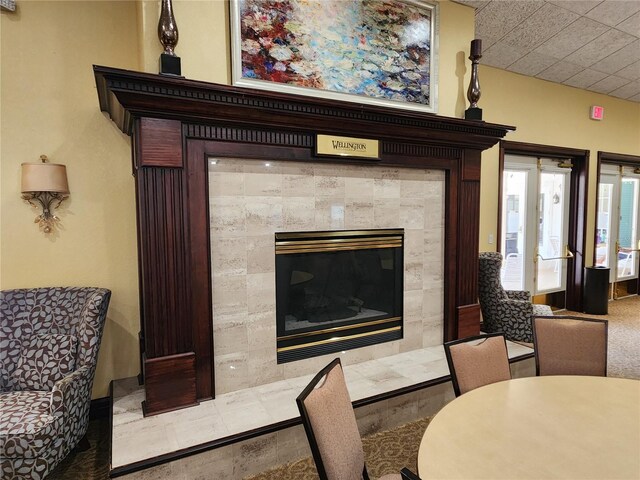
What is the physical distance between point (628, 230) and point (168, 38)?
7.27 metres

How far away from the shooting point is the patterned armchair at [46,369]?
1919 mm

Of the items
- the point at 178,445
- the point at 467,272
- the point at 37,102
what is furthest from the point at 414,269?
the point at 37,102

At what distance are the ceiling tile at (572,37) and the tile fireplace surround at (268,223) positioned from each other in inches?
86.9

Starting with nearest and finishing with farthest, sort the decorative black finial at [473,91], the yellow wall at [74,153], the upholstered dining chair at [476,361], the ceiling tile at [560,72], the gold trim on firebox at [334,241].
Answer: the upholstered dining chair at [476,361] < the yellow wall at [74,153] < the gold trim on firebox at [334,241] < the decorative black finial at [473,91] < the ceiling tile at [560,72]

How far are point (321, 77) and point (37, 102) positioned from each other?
1.92 m

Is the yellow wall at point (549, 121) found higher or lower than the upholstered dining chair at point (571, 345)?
higher

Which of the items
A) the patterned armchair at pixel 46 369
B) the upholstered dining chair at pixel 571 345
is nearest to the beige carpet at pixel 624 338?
the upholstered dining chair at pixel 571 345

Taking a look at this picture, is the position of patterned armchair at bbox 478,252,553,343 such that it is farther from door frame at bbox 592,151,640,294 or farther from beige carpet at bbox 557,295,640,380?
door frame at bbox 592,151,640,294

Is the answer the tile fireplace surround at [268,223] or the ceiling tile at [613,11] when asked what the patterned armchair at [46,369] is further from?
the ceiling tile at [613,11]

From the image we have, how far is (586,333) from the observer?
7.26ft

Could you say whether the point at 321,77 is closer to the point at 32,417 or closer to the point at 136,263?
the point at 136,263

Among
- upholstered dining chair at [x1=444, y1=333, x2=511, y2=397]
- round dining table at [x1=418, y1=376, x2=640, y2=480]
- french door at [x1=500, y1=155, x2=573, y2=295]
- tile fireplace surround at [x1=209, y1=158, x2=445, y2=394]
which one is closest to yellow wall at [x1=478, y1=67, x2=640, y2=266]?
french door at [x1=500, y1=155, x2=573, y2=295]

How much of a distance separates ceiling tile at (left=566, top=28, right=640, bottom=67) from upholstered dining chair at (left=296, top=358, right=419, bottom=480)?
4619 millimetres

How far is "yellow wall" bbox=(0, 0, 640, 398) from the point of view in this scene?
2.40m
